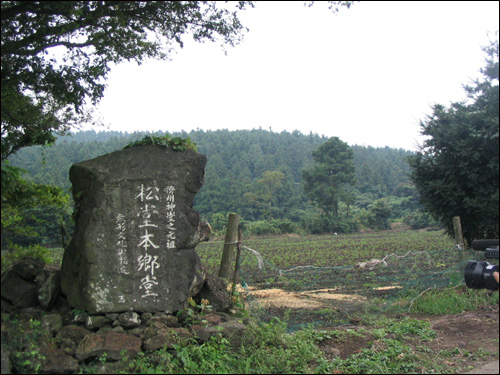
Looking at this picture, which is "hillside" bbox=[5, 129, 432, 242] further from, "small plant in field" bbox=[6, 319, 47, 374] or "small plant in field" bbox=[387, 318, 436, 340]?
"small plant in field" bbox=[6, 319, 47, 374]

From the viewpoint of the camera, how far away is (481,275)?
3789 mm

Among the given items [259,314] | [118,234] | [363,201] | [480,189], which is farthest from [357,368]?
[363,201]

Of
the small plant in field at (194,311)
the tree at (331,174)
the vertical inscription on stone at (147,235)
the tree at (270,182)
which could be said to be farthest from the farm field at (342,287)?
the tree at (270,182)

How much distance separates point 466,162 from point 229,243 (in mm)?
4866

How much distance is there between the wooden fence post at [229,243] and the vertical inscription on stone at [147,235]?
126 centimetres

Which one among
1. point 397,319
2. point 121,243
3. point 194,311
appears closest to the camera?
point 121,243

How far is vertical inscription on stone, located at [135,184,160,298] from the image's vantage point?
5008mm

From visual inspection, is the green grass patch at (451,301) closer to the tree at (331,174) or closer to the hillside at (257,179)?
the hillside at (257,179)

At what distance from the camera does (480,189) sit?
7730mm

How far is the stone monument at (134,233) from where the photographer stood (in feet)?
15.8

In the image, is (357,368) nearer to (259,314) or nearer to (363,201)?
(259,314)

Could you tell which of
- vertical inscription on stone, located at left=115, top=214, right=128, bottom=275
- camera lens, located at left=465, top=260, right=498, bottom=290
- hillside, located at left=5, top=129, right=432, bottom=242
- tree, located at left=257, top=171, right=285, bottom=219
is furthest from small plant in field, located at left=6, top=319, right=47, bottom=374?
tree, located at left=257, top=171, right=285, bottom=219

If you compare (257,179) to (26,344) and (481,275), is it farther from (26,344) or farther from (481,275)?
(481,275)

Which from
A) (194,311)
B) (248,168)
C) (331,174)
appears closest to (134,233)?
(194,311)
